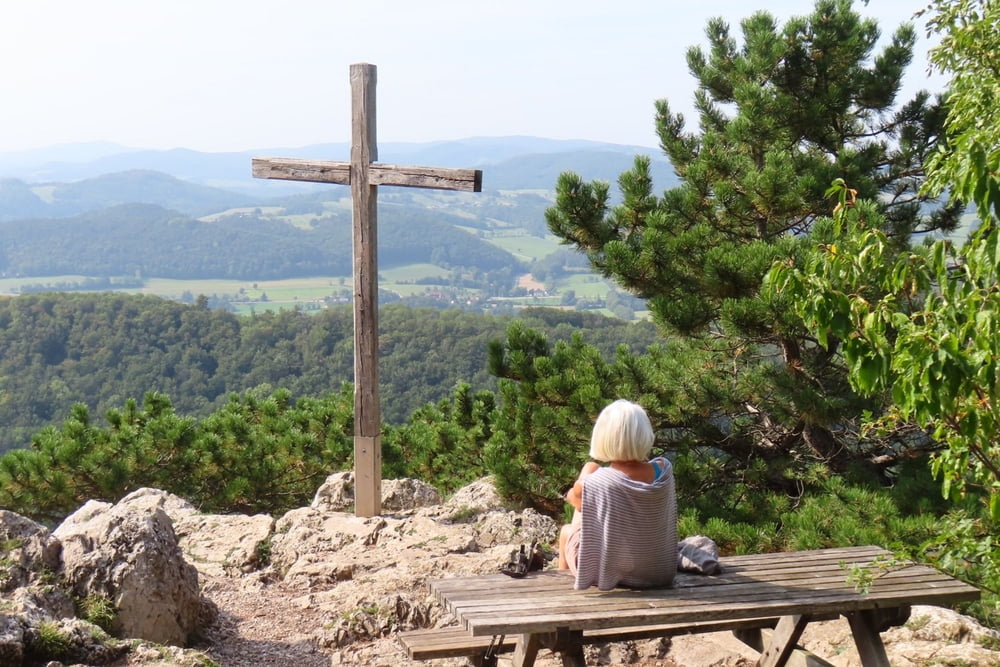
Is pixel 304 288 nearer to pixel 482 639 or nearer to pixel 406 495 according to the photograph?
pixel 406 495

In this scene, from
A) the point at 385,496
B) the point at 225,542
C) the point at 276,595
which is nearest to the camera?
the point at 276,595

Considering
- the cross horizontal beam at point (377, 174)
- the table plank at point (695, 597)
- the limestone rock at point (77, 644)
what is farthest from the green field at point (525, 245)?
the table plank at point (695, 597)

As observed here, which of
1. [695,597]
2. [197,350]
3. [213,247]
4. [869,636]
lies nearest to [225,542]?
[695,597]

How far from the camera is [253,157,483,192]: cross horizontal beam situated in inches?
220

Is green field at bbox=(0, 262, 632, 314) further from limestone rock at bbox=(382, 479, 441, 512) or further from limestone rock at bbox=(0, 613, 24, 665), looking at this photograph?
limestone rock at bbox=(0, 613, 24, 665)

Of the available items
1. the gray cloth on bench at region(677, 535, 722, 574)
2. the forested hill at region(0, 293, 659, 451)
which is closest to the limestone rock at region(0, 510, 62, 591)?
the gray cloth on bench at region(677, 535, 722, 574)

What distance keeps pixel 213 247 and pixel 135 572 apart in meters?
105

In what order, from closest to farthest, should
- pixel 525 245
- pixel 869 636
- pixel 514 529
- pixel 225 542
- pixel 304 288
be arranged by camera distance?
pixel 869 636, pixel 514 529, pixel 225 542, pixel 304 288, pixel 525 245

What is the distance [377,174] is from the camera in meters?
5.93

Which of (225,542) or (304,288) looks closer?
(225,542)

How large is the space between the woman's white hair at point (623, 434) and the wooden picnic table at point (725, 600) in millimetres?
434

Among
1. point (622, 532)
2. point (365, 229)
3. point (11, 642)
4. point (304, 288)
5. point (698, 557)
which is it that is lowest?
point (304, 288)

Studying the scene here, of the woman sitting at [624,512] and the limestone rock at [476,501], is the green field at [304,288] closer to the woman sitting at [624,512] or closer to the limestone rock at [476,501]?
the limestone rock at [476,501]

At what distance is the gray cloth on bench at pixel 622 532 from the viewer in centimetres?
310
